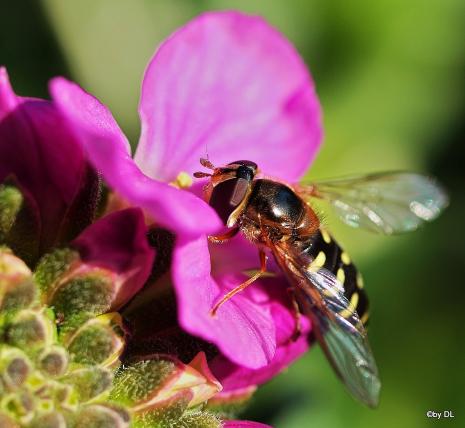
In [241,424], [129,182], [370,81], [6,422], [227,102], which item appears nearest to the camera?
[129,182]

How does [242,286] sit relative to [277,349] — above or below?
above

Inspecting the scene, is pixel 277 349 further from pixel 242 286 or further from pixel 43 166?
pixel 43 166

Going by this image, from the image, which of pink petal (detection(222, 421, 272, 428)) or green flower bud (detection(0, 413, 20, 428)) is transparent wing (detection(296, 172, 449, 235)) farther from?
green flower bud (detection(0, 413, 20, 428))

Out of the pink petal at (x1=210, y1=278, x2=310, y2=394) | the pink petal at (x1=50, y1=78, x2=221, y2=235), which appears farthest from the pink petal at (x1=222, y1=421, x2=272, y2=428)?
the pink petal at (x1=50, y1=78, x2=221, y2=235)

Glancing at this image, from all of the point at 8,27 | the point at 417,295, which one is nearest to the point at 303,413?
the point at 417,295

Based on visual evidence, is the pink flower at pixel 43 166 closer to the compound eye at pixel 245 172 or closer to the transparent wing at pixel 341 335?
the compound eye at pixel 245 172

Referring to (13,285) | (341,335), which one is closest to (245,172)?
(341,335)
